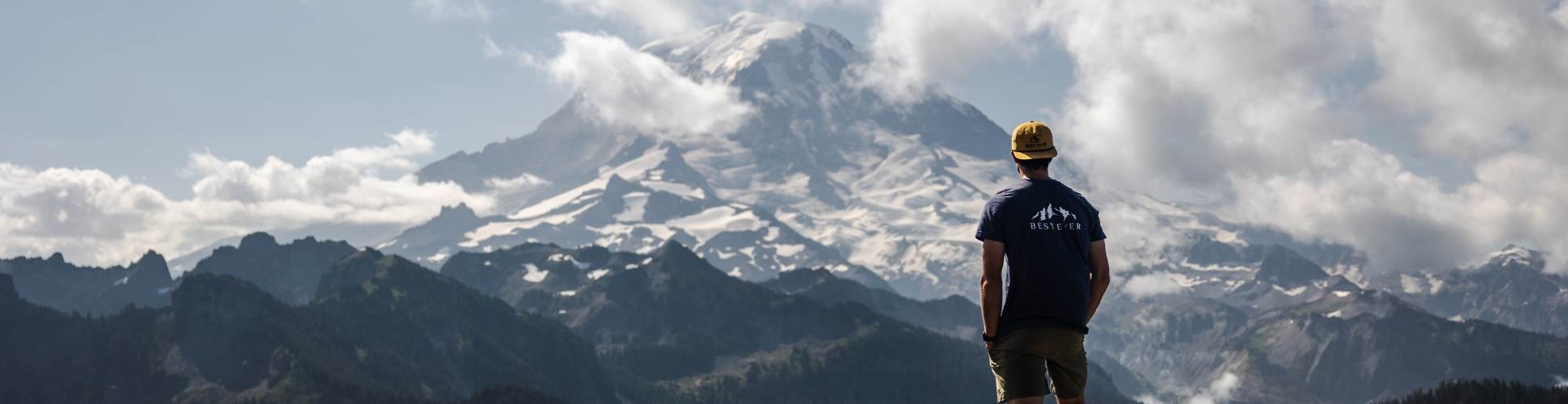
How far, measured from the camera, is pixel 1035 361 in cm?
1625

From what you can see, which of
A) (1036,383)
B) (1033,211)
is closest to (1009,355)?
(1036,383)

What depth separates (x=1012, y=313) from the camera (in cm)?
1644

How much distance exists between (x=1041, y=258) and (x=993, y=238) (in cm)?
65

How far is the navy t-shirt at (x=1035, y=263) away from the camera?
643 inches

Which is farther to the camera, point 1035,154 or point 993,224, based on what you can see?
point 1035,154

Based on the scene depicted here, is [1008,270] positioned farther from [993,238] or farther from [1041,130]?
[1041,130]

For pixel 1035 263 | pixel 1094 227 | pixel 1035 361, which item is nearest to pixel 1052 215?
pixel 1035 263

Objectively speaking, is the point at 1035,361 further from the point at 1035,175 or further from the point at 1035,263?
the point at 1035,175

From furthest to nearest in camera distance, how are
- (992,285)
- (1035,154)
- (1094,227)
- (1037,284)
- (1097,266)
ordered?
(1094,227) → (1097,266) → (1035,154) → (1037,284) → (992,285)

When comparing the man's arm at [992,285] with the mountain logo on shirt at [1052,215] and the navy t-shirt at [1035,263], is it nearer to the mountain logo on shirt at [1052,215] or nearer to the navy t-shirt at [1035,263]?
the navy t-shirt at [1035,263]

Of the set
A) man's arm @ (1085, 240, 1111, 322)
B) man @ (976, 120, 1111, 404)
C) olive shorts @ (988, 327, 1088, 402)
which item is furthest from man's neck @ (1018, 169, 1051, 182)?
olive shorts @ (988, 327, 1088, 402)

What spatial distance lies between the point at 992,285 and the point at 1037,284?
3.08 feet

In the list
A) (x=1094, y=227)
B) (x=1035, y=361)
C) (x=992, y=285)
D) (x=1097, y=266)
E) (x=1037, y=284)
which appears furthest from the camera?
(x=1094, y=227)

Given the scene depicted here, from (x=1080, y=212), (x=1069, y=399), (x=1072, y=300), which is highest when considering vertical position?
(x=1080, y=212)
